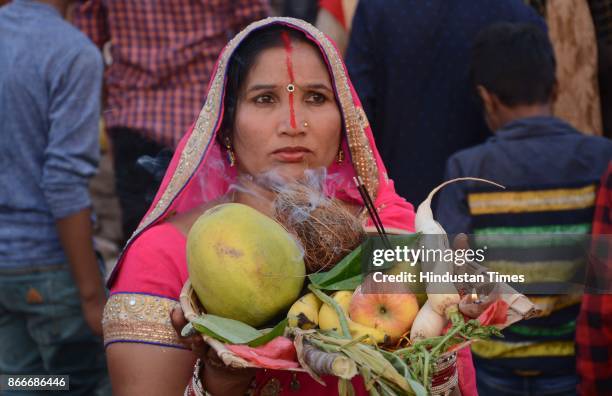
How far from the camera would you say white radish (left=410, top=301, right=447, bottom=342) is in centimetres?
163

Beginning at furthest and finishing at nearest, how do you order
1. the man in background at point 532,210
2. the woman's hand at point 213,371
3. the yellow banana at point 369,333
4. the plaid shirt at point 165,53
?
the plaid shirt at point 165,53 < the man in background at point 532,210 < the woman's hand at point 213,371 < the yellow banana at point 369,333

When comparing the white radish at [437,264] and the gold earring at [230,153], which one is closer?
the white radish at [437,264]

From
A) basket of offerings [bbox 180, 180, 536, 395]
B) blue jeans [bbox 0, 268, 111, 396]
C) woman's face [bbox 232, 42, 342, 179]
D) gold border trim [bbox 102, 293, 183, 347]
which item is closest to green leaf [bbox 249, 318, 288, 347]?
basket of offerings [bbox 180, 180, 536, 395]

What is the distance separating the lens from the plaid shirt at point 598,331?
2947 mm

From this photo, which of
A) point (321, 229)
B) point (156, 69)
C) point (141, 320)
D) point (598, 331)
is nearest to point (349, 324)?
point (321, 229)

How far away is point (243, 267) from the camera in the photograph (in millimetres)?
1709

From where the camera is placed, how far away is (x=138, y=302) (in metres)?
2.18

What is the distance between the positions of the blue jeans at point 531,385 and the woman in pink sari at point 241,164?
1.08m

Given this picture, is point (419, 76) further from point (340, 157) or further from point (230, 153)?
point (230, 153)

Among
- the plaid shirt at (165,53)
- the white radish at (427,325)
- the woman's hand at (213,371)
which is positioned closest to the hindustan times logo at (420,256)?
the white radish at (427,325)

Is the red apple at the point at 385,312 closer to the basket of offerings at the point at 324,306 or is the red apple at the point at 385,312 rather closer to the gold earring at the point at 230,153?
the basket of offerings at the point at 324,306

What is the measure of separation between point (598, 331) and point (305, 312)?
1670 mm

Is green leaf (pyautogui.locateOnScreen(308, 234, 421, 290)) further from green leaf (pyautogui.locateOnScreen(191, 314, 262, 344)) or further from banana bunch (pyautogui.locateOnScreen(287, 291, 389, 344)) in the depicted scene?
green leaf (pyautogui.locateOnScreen(191, 314, 262, 344))

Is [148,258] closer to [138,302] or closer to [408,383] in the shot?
[138,302]
